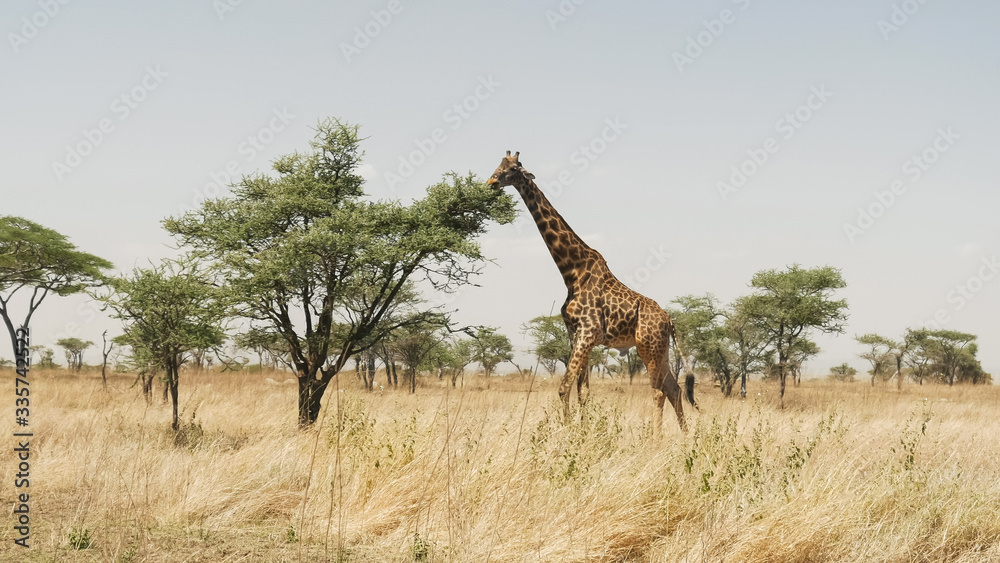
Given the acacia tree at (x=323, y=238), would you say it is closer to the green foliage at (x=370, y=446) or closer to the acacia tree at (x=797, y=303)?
the green foliage at (x=370, y=446)

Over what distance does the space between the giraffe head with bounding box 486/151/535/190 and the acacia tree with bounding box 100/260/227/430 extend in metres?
5.02

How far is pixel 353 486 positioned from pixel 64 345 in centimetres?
6023

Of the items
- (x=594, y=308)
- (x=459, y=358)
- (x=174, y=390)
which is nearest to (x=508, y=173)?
(x=594, y=308)

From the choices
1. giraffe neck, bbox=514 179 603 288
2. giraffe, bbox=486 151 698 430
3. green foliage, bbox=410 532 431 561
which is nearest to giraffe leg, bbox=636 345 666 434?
giraffe, bbox=486 151 698 430

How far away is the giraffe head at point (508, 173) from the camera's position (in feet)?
39.2

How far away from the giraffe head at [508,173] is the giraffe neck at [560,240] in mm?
114

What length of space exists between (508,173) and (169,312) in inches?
248

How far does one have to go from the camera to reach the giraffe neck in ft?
39.0

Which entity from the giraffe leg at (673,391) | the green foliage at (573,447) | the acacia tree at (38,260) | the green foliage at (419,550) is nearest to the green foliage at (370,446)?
the green foliage at (573,447)

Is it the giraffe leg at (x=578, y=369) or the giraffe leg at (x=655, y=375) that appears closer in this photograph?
the giraffe leg at (x=578, y=369)

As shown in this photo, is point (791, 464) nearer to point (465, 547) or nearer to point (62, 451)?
point (465, 547)

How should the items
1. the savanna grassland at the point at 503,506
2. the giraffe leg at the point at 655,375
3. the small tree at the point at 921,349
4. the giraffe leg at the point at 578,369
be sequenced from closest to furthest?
the savanna grassland at the point at 503,506 < the giraffe leg at the point at 578,369 < the giraffe leg at the point at 655,375 < the small tree at the point at 921,349

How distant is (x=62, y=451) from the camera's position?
9336 millimetres

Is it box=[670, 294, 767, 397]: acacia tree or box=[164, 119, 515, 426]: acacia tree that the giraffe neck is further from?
box=[670, 294, 767, 397]: acacia tree
